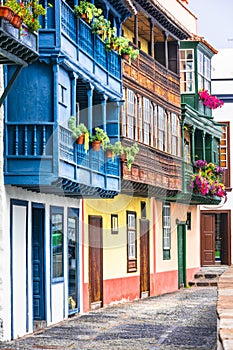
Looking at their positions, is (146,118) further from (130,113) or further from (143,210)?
(143,210)

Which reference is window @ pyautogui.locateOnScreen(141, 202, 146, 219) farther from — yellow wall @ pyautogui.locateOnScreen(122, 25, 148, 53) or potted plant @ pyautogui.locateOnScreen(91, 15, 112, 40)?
potted plant @ pyautogui.locateOnScreen(91, 15, 112, 40)

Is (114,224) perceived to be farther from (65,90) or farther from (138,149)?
(65,90)

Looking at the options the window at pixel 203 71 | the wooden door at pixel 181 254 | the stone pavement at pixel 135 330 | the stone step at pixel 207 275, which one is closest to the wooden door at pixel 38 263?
the stone pavement at pixel 135 330

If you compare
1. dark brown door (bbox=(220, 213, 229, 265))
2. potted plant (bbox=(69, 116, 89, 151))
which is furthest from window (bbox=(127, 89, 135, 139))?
dark brown door (bbox=(220, 213, 229, 265))

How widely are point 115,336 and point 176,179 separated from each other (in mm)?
12544

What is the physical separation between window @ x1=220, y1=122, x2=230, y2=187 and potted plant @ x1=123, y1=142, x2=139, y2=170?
1751cm

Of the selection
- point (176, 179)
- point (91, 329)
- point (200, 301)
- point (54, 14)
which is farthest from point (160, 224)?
point (54, 14)

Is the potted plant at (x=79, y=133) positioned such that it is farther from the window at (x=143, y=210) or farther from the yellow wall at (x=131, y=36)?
the window at (x=143, y=210)

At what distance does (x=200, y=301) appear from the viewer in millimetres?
29188

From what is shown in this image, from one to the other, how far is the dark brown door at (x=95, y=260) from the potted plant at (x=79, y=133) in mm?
5274

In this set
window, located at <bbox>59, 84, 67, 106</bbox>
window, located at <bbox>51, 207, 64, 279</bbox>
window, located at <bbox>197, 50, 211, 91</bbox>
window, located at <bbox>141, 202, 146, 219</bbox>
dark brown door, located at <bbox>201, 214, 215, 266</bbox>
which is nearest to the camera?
window, located at <bbox>59, 84, 67, 106</bbox>

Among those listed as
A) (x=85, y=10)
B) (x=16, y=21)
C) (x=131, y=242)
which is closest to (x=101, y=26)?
(x=85, y=10)

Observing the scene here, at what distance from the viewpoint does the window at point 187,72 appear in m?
36.7

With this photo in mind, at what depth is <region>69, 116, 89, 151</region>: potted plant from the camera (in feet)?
64.2
